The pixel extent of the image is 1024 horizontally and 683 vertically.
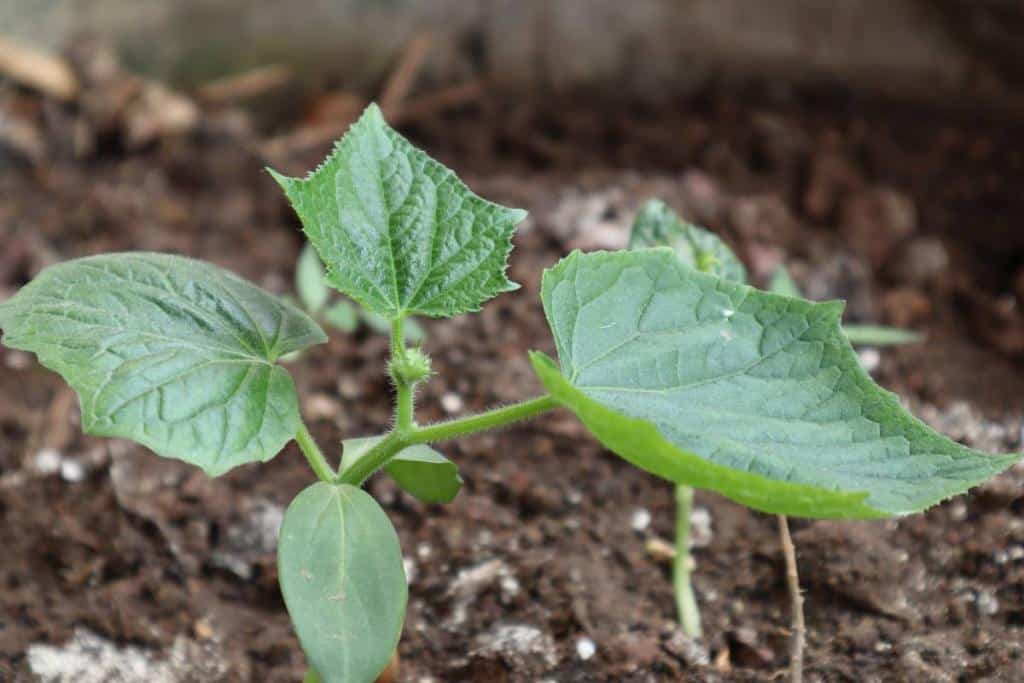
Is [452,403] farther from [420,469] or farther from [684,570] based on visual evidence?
[420,469]

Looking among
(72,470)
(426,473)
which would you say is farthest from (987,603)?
(72,470)

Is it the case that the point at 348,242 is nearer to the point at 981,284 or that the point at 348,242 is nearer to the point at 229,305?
the point at 229,305

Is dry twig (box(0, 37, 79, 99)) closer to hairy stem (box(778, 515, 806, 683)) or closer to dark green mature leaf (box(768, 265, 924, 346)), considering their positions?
dark green mature leaf (box(768, 265, 924, 346))

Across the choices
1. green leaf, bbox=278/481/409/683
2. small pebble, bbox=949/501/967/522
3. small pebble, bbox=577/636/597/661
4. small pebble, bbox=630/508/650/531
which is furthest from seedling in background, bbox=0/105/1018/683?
small pebble, bbox=949/501/967/522

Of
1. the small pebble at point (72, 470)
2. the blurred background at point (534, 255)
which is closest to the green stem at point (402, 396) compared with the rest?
the blurred background at point (534, 255)

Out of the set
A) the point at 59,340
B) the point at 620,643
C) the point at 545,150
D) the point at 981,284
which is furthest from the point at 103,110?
the point at 981,284

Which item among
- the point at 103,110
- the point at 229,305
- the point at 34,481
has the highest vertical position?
the point at 229,305
